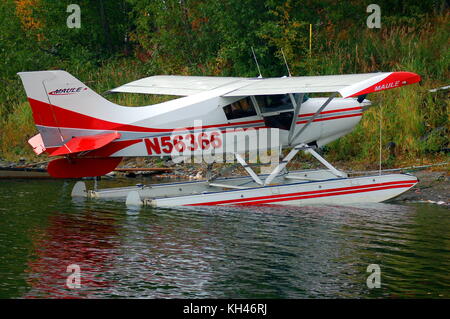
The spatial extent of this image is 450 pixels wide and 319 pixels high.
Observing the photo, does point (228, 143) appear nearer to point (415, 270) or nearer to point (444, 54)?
point (415, 270)

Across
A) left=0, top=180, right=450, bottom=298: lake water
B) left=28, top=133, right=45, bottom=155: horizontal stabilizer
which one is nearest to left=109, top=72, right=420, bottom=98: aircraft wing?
left=0, top=180, right=450, bottom=298: lake water

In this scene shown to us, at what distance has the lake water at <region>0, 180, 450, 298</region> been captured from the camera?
8.93 m

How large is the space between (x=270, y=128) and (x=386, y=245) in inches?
170

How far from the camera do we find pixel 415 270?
9.62 metres

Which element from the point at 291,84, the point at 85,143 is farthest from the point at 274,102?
the point at 85,143

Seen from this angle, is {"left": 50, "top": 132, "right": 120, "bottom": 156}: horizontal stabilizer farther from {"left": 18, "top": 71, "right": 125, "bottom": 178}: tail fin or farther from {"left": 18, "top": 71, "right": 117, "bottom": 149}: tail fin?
{"left": 18, "top": 71, "right": 117, "bottom": 149}: tail fin

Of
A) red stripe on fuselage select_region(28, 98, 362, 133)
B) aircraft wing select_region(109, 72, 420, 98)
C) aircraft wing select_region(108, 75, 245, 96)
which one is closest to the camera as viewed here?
aircraft wing select_region(109, 72, 420, 98)

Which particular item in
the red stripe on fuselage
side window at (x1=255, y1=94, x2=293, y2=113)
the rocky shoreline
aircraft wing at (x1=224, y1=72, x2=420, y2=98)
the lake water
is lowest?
the lake water

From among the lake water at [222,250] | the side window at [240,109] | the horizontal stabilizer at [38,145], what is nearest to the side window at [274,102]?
the side window at [240,109]

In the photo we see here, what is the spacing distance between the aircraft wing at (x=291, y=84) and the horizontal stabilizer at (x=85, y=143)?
2.34 metres

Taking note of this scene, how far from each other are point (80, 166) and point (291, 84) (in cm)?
407

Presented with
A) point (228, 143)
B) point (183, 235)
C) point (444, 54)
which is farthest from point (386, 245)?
point (444, 54)

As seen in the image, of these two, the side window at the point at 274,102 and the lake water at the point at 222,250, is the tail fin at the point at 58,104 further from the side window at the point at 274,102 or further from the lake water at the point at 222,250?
the side window at the point at 274,102

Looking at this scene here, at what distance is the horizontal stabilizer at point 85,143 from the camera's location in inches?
507
